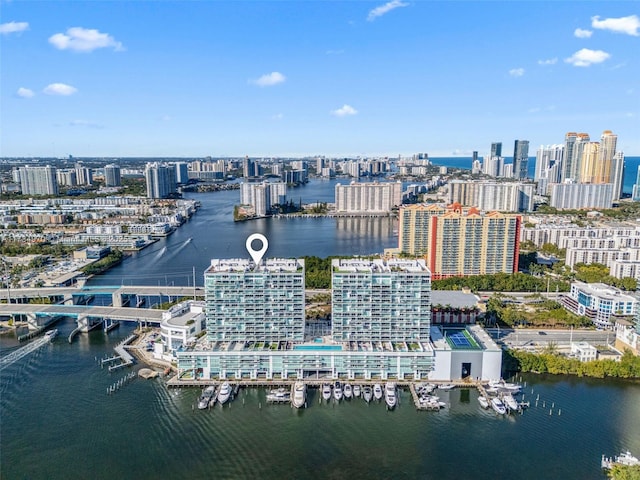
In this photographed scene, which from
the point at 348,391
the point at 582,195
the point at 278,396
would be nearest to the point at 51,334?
the point at 278,396

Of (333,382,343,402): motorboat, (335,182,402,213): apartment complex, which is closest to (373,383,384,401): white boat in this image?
(333,382,343,402): motorboat

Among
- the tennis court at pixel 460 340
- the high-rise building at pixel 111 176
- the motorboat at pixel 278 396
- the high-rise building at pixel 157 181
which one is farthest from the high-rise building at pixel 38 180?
the tennis court at pixel 460 340

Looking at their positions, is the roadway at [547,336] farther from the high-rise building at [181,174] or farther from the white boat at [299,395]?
the high-rise building at [181,174]

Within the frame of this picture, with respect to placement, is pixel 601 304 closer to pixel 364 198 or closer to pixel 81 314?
pixel 81 314

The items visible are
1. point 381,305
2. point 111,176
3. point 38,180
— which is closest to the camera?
point 381,305

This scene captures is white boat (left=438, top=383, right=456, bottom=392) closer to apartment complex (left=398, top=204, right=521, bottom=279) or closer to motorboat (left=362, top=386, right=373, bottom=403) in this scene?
motorboat (left=362, top=386, right=373, bottom=403)

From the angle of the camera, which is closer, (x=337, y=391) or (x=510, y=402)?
(x=510, y=402)

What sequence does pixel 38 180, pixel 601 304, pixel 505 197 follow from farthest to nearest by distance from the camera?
pixel 38 180
pixel 505 197
pixel 601 304
